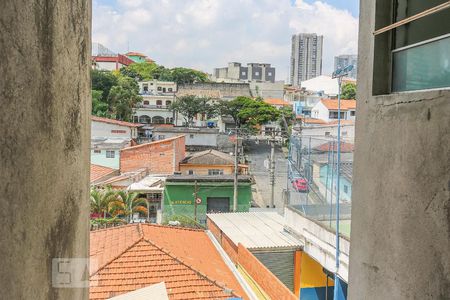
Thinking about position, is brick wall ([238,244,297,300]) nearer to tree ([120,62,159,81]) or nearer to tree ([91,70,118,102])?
tree ([91,70,118,102])

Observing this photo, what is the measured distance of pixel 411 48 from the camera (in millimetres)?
2098

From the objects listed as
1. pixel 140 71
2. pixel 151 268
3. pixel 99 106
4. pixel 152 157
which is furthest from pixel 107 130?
pixel 140 71

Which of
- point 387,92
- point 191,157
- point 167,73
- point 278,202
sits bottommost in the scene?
point 278,202

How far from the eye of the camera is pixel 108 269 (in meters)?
7.63

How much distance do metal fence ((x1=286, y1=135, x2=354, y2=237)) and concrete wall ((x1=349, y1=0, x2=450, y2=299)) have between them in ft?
18.5

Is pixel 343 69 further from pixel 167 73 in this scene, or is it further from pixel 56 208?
pixel 167 73

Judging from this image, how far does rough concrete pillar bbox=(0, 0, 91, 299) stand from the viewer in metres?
1.40

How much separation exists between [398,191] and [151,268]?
6506 mm

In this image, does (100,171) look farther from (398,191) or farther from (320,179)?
(398,191)

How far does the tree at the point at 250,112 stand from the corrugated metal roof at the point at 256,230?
88.6ft

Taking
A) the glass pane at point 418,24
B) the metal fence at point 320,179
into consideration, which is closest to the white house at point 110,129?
the metal fence at point 320,179

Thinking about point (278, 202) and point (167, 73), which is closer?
point (278, 202)

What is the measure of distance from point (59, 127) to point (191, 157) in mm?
25704

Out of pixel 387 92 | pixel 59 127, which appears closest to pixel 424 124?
pixel 387 92
